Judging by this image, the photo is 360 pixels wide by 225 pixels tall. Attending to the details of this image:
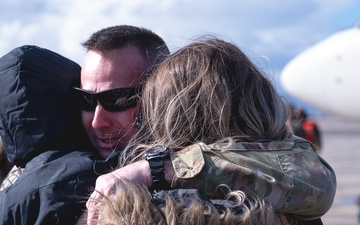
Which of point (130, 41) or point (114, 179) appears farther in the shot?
point (130, 41)

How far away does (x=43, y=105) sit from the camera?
8.33ft

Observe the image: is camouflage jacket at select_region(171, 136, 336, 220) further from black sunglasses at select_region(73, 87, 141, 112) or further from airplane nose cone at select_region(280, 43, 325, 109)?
airplane nose cone at select_region(280, 43, 325, 109)

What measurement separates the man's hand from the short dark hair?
64 cm

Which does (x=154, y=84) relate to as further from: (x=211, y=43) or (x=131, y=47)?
(x=131, y=47)

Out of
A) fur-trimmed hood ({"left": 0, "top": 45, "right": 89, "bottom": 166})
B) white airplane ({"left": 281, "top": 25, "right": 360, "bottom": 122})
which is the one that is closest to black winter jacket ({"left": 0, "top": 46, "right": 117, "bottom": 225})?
fur-trimmed hood ({"left": 0, "top": 45, "right": 89, "bottom": 166})

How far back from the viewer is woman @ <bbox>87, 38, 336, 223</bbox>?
A: 2080 millimetres

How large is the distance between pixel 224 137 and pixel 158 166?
0.81ft

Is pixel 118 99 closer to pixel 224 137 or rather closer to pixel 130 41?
pixel 130 41

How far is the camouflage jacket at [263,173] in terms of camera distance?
207 cm

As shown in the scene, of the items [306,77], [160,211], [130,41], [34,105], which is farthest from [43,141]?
[306,77]

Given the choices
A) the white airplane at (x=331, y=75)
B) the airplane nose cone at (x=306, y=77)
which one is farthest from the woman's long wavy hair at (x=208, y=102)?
the airplane nose cone at (x=306, y=77)

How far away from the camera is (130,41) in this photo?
2.69 metres

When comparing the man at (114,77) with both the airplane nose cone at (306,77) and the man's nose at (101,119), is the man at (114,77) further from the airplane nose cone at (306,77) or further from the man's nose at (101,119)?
the airplane nose cone at (306,77)

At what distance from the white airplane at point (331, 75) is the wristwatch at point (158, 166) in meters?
8.61
